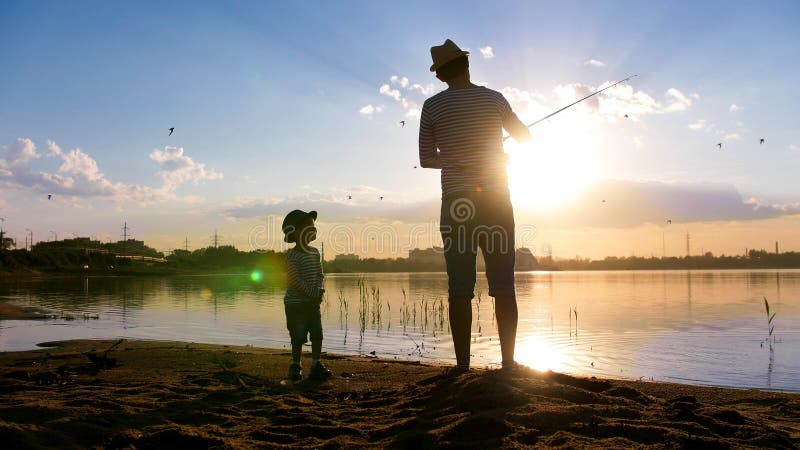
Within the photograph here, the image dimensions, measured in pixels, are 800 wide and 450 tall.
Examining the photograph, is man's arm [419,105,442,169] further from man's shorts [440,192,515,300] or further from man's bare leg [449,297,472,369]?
man's bare leg [449,297,472,369]

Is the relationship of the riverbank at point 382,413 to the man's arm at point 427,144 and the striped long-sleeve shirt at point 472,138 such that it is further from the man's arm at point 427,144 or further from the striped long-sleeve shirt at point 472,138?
the man's arm at point 427,144

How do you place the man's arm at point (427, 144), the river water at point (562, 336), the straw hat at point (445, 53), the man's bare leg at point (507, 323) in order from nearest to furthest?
the man's bare leg at point (507, 323) → the straw hat at point (445, 53) → the man's arm at point (427, 144) → the river water at point (562, 336)

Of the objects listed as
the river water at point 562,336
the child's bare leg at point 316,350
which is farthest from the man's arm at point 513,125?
the river water at point 562,336

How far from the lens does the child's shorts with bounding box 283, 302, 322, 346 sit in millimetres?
6574

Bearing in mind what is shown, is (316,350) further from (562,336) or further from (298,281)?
(562,336)

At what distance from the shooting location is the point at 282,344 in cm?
1133

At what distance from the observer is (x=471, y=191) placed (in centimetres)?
466

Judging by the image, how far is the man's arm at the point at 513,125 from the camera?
4793 mm

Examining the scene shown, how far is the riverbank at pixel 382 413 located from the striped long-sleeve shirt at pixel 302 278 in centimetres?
109

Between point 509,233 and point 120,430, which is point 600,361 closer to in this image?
point 509,233

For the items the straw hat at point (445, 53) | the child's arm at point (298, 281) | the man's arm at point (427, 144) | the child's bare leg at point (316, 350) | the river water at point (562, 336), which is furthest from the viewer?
the river water at point (562, 336)

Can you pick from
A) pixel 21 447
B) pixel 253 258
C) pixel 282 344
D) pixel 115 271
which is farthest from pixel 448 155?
pixel 253 258

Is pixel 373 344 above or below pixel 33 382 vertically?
below

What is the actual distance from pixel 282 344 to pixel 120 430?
7957mm
